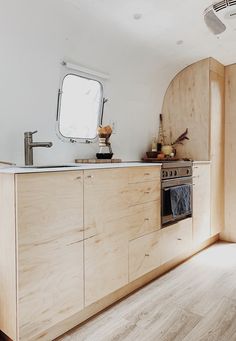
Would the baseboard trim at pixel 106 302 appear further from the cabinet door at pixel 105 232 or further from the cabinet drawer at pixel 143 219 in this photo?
the cabinet drawer at pixel 143 219

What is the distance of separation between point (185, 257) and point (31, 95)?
238 centimetres

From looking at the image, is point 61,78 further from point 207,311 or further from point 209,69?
point 207,311

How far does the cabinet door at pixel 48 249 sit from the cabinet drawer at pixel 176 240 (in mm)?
1084

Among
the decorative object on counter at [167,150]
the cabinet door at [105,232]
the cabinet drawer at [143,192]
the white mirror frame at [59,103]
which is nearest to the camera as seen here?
the cabinet door at [105,232]

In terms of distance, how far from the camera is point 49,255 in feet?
5.54

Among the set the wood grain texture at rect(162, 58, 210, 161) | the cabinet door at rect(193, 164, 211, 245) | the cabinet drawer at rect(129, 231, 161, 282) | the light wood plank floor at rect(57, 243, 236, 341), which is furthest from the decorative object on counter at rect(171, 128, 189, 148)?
the light wood plank floor at rect(57, 243, 236, 341)

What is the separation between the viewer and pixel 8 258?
159cm

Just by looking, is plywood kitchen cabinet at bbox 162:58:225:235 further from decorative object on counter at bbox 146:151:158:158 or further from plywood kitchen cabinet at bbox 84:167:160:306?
plywood kitchen cabinet at bbox 84:167:160:306

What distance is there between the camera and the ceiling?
6.99 ft

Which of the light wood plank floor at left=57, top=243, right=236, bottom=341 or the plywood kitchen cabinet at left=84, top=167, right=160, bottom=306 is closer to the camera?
the light wood plank floor at left=57, top=243, right=236, bottom=341

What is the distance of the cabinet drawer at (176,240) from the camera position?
2709 millimetres

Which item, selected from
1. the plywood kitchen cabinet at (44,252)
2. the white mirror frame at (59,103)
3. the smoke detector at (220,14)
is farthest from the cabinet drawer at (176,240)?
the smoke detector at (220,14)

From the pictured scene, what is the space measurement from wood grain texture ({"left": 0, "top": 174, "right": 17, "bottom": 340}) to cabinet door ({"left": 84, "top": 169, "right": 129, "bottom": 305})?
1.70 feet

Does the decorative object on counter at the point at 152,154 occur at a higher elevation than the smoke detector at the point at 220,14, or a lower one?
lower
